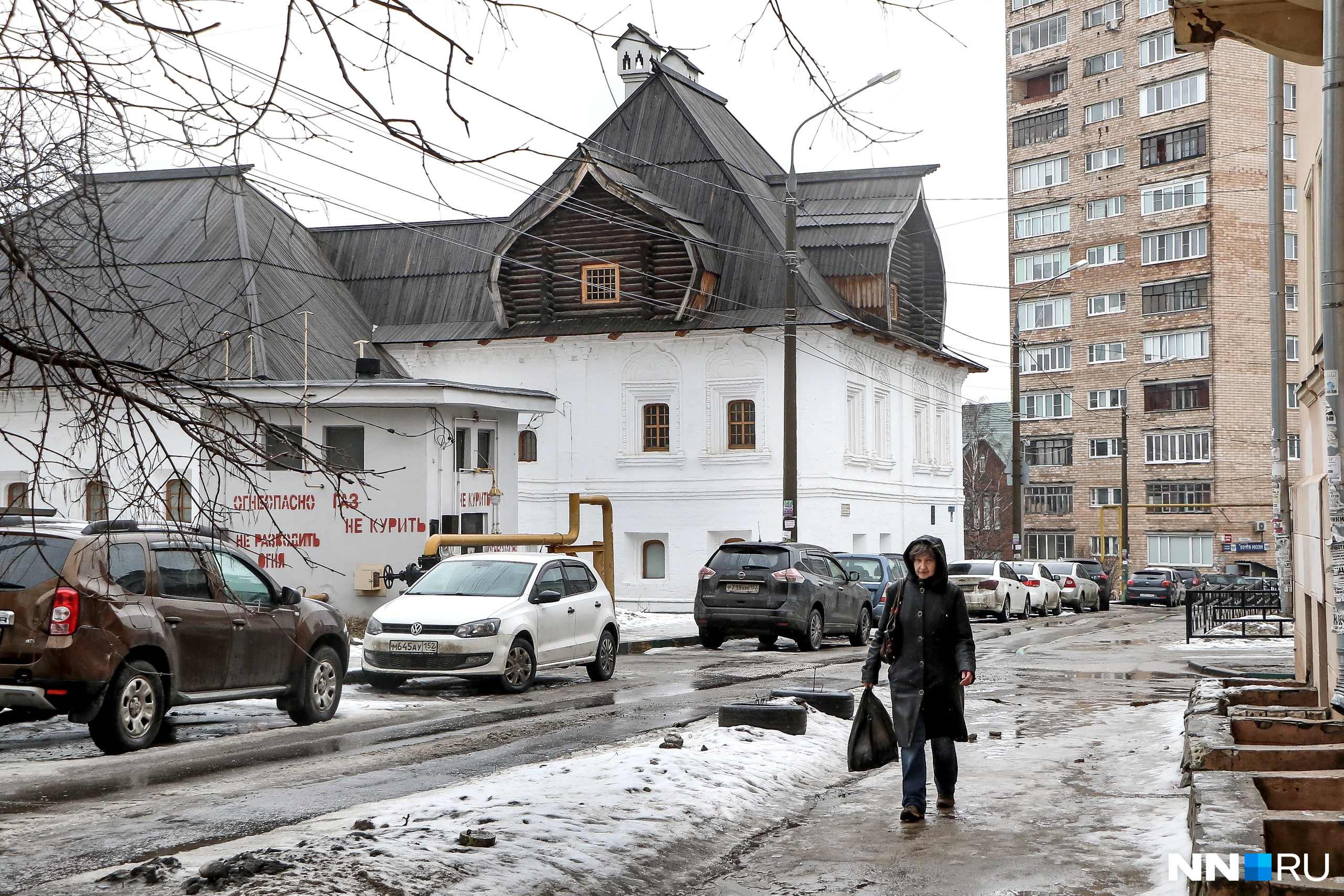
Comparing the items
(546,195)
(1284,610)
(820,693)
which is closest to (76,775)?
(820,693)

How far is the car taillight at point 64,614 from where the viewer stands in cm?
1087

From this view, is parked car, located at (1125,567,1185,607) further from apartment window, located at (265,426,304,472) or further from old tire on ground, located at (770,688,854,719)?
apartment window, located at (265,426,304,472)

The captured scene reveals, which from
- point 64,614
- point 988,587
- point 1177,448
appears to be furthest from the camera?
point 1177,448

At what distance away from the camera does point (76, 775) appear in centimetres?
1014

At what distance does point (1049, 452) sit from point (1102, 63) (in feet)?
72.6

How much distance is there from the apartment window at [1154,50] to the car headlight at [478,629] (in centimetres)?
6857

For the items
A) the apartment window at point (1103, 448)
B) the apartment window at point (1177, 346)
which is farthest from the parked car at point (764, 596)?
the apartment window at point (1103, 448)

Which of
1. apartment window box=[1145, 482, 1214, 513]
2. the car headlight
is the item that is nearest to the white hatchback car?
the car headlight

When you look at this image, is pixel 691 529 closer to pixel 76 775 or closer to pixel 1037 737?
pixel 1037 737

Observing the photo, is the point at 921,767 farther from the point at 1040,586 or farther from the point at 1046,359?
the point at 1046,359

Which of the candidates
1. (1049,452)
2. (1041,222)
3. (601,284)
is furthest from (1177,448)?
(601,284)

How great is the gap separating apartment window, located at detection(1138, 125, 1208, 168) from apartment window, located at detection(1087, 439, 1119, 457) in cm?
1519

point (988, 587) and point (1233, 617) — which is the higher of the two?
point (988, 587)

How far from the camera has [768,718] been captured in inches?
474
